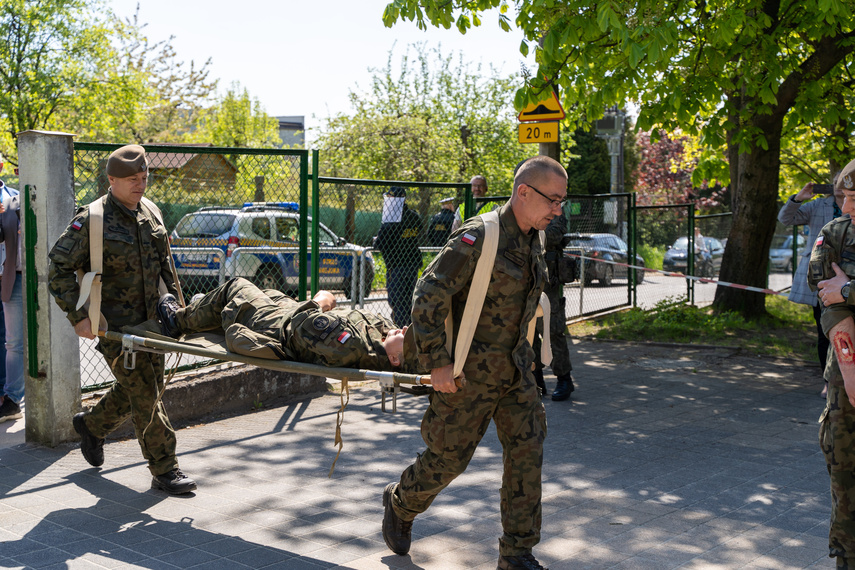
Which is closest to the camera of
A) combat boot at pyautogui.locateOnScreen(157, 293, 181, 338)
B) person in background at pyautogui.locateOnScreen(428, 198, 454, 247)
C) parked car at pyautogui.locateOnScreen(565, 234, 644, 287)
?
combat boot at pyautogui.locateOnScreen(157, 293, 181, 338)

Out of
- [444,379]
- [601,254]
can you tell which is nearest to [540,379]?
[444,379]

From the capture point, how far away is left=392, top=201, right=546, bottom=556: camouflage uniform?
3666 mm

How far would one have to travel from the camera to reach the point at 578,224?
502 inches

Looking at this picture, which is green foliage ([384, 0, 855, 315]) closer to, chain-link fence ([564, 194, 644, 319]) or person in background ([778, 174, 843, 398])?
person in background ([778, 174, 843, 398])

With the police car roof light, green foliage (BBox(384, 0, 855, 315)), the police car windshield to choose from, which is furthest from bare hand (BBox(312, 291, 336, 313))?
green foliage (BBox(384, 0, 855, 315))

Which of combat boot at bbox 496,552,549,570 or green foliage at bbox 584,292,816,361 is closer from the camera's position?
combat boot at bbox 496,552,549,570

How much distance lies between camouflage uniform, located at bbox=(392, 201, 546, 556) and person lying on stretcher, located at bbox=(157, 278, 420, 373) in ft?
2.31

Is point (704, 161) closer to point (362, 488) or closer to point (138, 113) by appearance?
point (362, 488)

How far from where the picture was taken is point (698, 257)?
16.4 meters

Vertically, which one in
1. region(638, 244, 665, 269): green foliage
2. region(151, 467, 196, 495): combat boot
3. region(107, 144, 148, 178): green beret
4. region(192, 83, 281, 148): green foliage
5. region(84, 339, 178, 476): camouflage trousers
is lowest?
region(151, 467, 196, 495): combat boot

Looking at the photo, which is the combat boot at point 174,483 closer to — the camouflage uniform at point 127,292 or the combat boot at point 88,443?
the camouflage uniform at point 127,292

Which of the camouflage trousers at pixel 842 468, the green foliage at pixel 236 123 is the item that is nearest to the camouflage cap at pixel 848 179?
the camouflage trousers at pixel 842 468

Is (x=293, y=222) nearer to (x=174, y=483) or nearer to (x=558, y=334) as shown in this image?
(x=558, y=334)

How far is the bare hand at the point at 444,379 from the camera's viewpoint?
3658 mm
